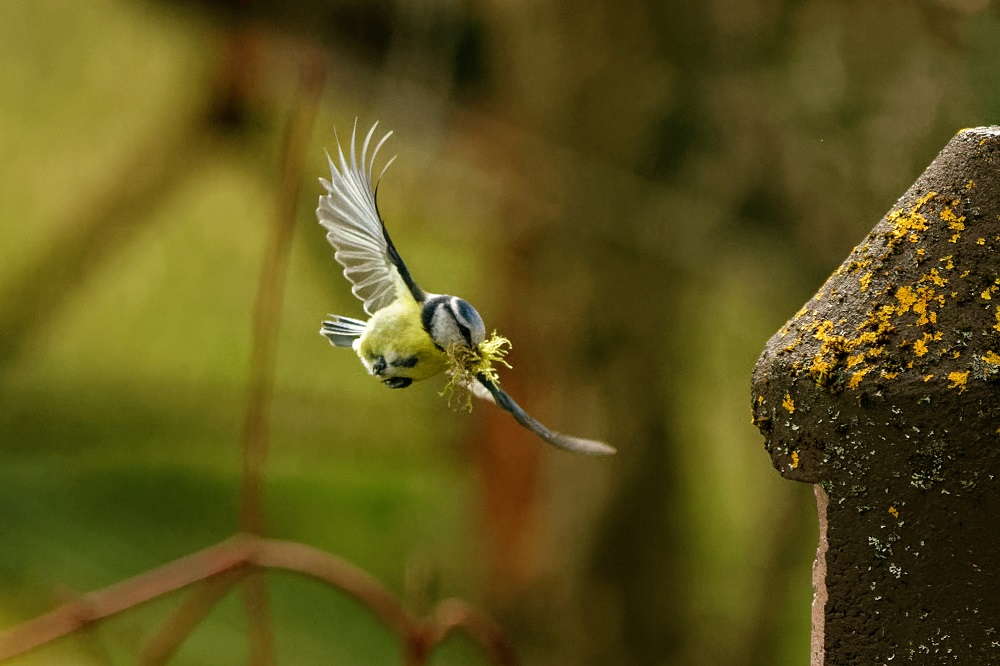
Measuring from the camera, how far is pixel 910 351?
1.65 feet

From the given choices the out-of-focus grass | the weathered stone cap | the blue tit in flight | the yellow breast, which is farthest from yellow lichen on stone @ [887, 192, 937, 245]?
the out-of-focus grass

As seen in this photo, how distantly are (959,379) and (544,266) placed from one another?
5.85 ft

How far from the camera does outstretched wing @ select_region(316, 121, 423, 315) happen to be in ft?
2.33

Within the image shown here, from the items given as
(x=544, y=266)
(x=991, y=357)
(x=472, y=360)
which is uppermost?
(x=991, y=357)

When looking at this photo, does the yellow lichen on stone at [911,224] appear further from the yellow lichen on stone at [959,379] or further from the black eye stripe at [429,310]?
the black eye stripe at [429,310]

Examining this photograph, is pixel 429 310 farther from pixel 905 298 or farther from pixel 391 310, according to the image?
pixel 905 298

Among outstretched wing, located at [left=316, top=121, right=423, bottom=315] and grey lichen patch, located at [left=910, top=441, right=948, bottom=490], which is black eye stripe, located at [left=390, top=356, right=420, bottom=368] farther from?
grey lichen patch, located at [left=910, top=441, right=948, bottom=490]

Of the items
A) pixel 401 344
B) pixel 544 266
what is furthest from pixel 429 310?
pixel 544 266

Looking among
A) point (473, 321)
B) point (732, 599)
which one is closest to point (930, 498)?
point (473, 321)

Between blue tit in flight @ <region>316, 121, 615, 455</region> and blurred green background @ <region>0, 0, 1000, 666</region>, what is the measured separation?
1.56ft

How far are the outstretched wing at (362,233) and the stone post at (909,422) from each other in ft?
0.95

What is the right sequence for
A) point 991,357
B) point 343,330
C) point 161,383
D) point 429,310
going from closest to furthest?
point 991,357 < point 429,310 < point 343,330 < point 161,383

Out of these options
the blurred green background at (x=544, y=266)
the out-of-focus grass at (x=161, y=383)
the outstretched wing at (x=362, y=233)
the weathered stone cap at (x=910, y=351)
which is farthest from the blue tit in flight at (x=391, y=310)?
the out-of-focus grass at (x=161, y=383)

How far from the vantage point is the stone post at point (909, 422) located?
499 millimetres
